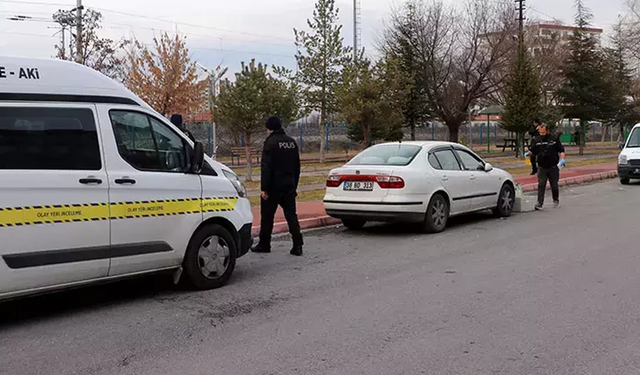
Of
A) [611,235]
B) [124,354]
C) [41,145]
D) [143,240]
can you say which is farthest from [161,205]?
[611,235]

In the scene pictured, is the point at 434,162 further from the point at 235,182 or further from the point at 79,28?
the point at 79,28

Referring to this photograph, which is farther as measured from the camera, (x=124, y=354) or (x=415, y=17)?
(x=415, y=17)

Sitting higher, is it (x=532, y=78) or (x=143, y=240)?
(x=532, y=78)

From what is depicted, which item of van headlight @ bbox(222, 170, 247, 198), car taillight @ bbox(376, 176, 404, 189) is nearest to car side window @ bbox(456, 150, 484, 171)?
car taillight @ bbox(376, 176, 404, 189)

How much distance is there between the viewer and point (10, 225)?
5.32 m

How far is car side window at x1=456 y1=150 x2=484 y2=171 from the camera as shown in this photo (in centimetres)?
1152

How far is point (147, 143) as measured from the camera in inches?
253

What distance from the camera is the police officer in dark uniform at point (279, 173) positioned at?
8.55m

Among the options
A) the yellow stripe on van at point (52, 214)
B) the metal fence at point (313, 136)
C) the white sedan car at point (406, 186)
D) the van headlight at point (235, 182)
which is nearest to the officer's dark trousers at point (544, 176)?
the white sedan car at point (406, 186)

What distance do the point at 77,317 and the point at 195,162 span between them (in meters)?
1.88

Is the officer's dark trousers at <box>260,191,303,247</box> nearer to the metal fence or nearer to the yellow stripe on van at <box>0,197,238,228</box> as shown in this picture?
the yellow stripe on van at <box>0,197,238,228</box>

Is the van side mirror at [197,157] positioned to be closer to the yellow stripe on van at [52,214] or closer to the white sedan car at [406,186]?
the yellow stripe on van at [52,214]

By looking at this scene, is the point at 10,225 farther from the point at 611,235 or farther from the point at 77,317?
the point at 611,235

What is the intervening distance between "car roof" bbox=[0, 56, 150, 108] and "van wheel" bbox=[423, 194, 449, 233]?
5.52 m
